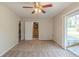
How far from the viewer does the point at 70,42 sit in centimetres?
768

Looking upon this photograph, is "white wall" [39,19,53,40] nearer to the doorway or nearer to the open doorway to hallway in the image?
the doorway

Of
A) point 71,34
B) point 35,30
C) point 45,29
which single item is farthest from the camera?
point 35,30

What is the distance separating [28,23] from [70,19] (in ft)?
18.5

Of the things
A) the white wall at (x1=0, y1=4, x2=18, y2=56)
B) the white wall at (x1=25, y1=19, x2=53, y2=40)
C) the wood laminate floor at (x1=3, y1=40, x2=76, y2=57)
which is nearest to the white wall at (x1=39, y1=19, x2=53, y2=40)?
the white wall at (x1=25, y1=19, x2=53, y2=40)

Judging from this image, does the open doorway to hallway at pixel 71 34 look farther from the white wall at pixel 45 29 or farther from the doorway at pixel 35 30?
the doorway at pixel 35 30

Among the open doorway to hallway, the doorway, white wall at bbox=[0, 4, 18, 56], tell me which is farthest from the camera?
the doorway

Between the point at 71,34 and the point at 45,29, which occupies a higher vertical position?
the point at 45,29

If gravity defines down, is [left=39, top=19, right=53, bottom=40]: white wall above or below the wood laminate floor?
above

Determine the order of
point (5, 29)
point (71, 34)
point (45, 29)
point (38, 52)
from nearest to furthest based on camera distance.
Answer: point (5, 29) → point (38, 52) → point (71, 34) → point (45, 29)

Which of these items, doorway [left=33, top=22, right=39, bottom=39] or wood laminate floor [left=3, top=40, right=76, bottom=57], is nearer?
wood laminate floor [left=3, top=40, right=76, bottom=57]

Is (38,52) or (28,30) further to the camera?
(28,30)

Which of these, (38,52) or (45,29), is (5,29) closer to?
(38,52)

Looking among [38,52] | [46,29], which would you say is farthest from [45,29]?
[38,52]

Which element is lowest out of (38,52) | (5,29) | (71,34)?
(38,52)
